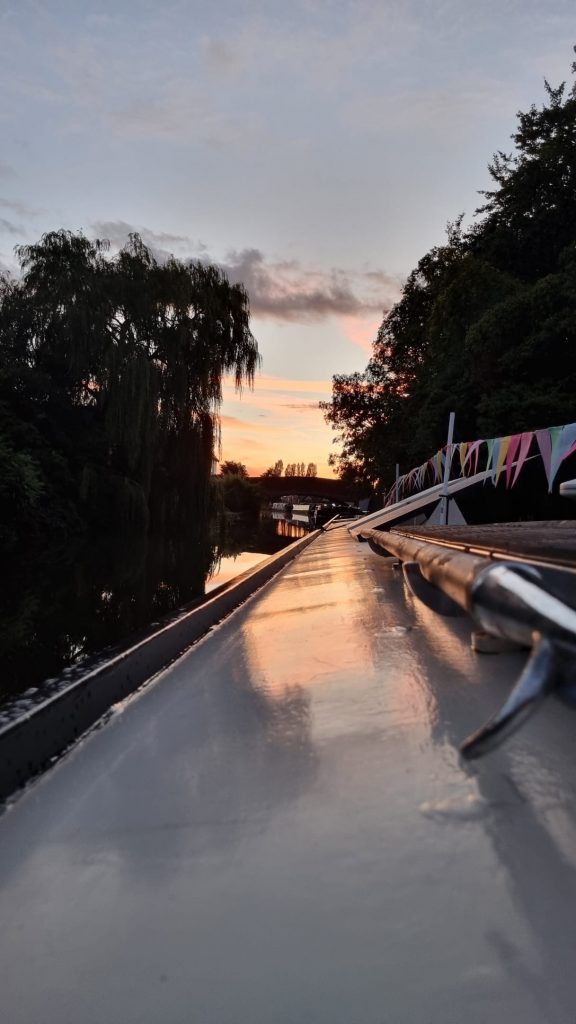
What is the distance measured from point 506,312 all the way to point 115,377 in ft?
30.1

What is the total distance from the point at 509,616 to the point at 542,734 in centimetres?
72

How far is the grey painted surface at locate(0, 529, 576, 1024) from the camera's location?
2.84ft

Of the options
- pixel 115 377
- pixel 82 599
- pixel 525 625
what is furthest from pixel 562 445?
pixel 115 377

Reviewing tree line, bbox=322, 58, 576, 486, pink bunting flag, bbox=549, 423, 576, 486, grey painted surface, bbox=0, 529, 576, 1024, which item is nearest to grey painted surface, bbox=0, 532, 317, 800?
grey painted surface, bbox=0, 529, 576, 1024

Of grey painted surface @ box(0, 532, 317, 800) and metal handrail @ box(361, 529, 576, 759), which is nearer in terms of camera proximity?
metal handrail @ box(361, 529, 576, 759)

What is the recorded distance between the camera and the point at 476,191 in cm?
2125

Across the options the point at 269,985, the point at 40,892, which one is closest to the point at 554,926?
the point at 269,985

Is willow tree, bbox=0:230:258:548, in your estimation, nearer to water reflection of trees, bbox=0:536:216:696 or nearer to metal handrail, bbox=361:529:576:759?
water reflection of trees, bbox=0:536:216:696

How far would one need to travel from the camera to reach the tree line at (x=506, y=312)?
48.7 feet

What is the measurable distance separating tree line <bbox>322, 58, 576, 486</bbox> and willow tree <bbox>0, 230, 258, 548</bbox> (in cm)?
611

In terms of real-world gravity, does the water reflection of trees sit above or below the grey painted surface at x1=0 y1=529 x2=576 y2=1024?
below

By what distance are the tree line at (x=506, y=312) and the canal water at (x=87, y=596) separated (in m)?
6.92

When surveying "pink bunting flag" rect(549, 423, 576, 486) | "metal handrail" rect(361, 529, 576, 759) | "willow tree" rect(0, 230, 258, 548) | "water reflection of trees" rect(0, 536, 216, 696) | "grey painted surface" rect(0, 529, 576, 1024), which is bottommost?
"water reflection of trees" rect(0, 536, 216, 696)

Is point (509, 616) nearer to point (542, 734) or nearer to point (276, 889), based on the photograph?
point (276, 889)
